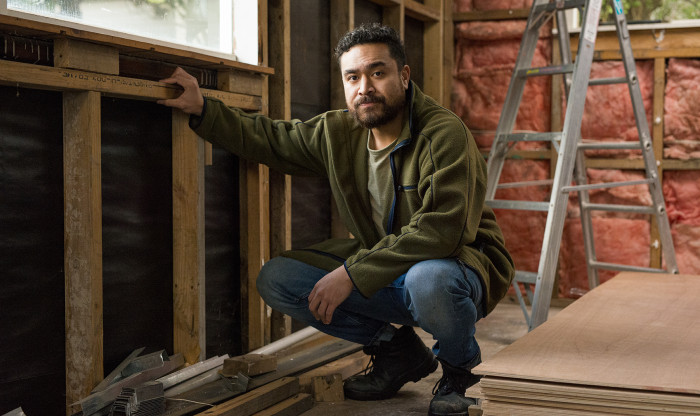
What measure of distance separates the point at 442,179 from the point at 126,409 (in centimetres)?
111

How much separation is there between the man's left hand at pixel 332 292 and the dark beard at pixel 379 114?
49cm

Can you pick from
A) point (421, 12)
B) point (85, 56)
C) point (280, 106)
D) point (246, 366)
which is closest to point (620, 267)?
point (421, 12)

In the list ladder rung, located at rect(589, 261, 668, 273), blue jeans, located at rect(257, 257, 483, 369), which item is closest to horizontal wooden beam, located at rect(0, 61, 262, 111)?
blue jeans, located at rect(257, 257, 483, 369)

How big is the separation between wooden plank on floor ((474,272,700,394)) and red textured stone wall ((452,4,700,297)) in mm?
1237

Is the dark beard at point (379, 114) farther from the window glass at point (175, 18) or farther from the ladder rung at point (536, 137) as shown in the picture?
the ladder rung at point (536, 137)

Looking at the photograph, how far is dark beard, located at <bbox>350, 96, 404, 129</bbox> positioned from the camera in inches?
91.5

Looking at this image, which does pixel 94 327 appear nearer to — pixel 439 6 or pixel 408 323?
pixel 408 323

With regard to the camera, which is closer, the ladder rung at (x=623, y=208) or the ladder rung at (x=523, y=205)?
the ladder rung at (x=523, y=205)

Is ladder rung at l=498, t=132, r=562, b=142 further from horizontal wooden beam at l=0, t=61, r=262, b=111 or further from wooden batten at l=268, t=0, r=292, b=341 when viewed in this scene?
horizontal wooden beam at l=0, t=61, r=262, b=111

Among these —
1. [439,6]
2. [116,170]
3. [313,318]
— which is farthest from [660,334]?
[439,6]

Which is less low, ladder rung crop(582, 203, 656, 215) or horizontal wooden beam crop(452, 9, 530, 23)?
horizontal wooden beam crop(452, 9, 530, 23)

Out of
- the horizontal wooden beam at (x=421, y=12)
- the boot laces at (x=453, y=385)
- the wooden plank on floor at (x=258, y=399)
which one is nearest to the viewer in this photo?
the wooden plank on floor at (x=258, y=399)

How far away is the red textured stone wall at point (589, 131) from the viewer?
408 cm

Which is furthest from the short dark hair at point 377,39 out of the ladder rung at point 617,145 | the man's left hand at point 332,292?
the ladder rung at point 617,145
